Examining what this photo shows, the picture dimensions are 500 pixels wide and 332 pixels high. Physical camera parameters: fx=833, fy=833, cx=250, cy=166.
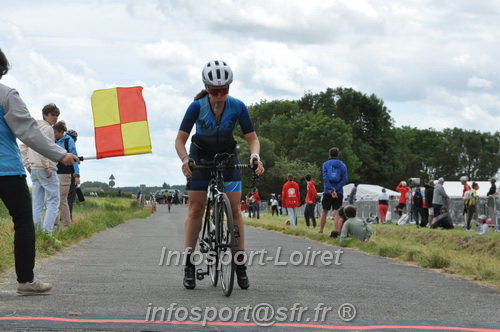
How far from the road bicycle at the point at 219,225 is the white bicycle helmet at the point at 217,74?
2.14 feet

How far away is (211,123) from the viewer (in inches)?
296

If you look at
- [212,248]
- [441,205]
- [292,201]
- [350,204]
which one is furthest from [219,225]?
[350,204]

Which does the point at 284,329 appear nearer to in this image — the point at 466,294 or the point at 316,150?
the point at 466,294

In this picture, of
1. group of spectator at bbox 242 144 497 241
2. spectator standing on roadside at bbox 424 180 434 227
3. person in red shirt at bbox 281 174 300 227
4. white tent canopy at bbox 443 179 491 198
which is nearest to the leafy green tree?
white tent canopy at bbox 443 179 491 198

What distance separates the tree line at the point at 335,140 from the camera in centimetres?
9988

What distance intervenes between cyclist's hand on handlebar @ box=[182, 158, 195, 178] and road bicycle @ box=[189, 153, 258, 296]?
0.01 meters

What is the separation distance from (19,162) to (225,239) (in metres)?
1.89

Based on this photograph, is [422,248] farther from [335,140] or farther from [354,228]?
[335,140]

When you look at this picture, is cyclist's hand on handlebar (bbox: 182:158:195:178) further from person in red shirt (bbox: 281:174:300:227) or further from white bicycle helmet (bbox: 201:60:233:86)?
person in red shirt (bbox: 281:174:300:227)

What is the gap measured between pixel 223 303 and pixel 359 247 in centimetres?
822

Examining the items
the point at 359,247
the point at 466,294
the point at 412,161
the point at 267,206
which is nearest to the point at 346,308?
the point at 466,294

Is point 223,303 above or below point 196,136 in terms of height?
below

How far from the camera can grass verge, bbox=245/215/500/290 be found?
10.1m

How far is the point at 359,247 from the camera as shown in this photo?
47.4 ft
